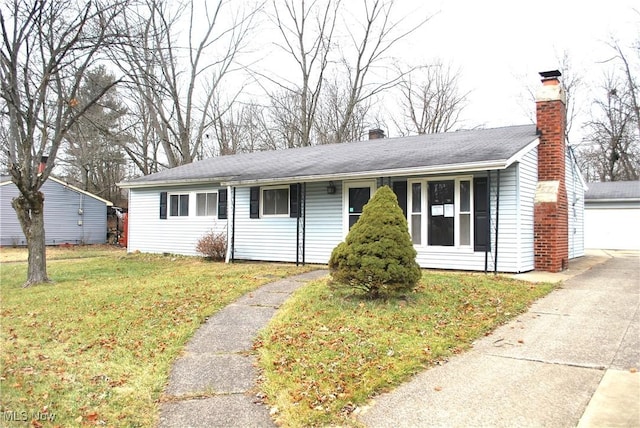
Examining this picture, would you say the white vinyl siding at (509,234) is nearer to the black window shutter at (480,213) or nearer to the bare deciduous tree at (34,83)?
the black window shutter at (480,213)

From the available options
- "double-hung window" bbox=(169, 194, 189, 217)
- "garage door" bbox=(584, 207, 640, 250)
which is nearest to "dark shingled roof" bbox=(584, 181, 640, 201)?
"garage door" bbox=(584, 207, 640, 250)

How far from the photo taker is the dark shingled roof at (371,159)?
33.5 feet

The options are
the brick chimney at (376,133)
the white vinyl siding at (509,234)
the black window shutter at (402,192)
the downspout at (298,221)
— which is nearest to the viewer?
the white vinyl siding at (509,234)

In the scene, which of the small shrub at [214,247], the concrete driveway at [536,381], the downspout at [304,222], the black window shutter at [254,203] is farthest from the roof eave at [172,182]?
the concrete driveway at [536,381]

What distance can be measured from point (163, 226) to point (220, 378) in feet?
40.6

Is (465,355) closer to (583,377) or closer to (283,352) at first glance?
(583,377)

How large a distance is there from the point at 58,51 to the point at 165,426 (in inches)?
366

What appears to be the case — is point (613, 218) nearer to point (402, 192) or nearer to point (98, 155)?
point (402, 192)

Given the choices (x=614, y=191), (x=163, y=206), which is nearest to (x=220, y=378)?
(x=163, y=206)

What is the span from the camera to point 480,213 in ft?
33.4

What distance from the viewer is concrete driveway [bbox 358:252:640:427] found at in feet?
11.2

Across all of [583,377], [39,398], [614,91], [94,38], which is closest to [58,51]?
[94,38]

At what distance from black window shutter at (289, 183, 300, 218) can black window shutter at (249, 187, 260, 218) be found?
3.92ft

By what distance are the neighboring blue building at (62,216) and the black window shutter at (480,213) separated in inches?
790
